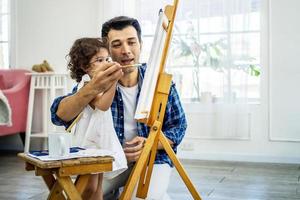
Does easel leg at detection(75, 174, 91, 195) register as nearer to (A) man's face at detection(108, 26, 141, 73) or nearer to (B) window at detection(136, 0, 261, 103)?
(A) man's face at detection(108, 26, 141, 73)

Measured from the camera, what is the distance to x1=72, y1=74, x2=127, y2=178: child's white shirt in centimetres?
178

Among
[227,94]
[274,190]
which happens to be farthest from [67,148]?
[227,94]

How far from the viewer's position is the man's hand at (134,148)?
1842mm

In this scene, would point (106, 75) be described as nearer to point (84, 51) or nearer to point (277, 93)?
point (84, 51)

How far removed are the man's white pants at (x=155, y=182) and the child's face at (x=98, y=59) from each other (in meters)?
0.49

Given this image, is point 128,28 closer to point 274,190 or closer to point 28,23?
point 274,190

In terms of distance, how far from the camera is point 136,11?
176 inches

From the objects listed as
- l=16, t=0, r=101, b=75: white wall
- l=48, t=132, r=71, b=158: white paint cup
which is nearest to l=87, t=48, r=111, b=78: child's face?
l=48, t=132, r=71, b=158: white paint cup

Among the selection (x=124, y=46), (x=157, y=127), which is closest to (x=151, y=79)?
(x=157, y=127)

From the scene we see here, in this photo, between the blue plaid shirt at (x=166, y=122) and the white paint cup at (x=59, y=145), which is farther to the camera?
the blue plaid shirt at (x=166, y=122)

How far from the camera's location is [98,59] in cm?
192

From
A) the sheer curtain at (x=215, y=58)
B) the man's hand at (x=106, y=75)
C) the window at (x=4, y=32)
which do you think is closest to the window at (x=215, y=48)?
the sheer curtain at (x=215, y=58)

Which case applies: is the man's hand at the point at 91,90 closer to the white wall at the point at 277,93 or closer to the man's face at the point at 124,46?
the man's face at the point at 124,46

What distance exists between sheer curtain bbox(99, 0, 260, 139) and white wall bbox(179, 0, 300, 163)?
88 millimetres
